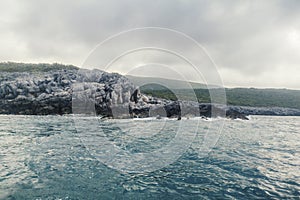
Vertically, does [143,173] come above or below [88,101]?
below

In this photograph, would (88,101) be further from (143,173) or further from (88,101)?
(143,173)

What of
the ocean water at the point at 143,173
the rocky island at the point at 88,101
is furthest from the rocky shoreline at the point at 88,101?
the ocean water at the point at 143,173

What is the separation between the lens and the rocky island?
91.7 meters

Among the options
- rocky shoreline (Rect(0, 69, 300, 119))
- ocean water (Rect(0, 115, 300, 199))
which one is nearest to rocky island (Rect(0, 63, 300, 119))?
rocky shoreline (Rect(0, 69, 300, 119))

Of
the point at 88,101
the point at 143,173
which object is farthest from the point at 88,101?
the point at 143,173

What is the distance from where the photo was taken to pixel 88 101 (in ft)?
320

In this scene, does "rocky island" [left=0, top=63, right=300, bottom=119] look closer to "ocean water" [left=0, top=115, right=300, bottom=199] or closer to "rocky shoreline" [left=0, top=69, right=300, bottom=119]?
"rocky shoreline" [left=0, top=69, right=300, bottom=119]

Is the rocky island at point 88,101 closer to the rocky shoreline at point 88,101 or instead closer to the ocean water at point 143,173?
the rocky shoreline at point 88,101

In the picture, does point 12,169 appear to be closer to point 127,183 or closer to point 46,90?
point 127,183

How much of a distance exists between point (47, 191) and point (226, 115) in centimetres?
9380

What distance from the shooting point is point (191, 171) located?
1584 cm

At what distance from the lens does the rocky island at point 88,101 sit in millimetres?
91688

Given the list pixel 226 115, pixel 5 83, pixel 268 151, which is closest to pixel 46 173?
pixel 268 151

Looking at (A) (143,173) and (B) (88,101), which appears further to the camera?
(B) (88,101)
